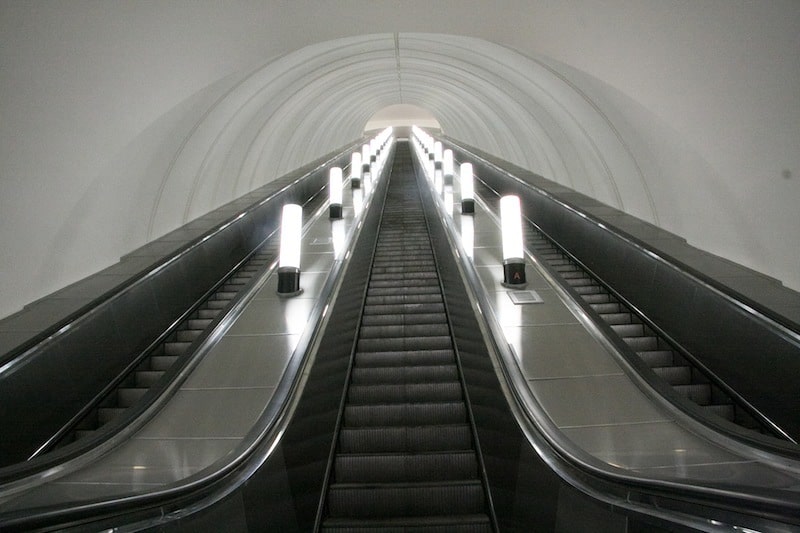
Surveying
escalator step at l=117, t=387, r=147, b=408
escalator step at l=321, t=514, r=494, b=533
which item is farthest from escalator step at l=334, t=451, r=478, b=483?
escalator step at l=117, t=387, r=147, b=408

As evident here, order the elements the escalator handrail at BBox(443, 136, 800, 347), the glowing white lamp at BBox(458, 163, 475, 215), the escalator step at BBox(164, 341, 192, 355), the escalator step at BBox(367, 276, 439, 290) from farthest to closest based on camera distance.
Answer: the glowing white lamp at BBox(458, 163, 475, 215) < the escalator step at BBox(367, 276, 439, 290) < the escalator step at BBox(164, 341, 192, 355) < the escalator handrail at BBox(443, 136, 800, 347)

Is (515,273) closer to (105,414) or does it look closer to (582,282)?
(582,282)

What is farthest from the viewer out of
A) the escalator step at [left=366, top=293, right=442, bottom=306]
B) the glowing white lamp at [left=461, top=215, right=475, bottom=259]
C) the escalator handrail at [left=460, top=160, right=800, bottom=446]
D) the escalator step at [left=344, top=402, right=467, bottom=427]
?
the escalator step at [left=366, top=293, right=442, bottom=306]

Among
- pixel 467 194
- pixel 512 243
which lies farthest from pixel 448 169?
pixel 512 243

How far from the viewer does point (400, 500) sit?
4.45m

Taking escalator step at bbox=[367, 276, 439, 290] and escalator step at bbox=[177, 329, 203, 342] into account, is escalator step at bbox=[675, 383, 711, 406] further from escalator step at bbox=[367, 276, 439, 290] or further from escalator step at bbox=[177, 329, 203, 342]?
escalator step at bbox=[177, 329, 203, 342]

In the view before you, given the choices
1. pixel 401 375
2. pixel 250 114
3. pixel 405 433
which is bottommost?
pixel 405 433

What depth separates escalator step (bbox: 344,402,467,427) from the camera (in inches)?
218

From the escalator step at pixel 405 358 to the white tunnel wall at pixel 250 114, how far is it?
395 cm

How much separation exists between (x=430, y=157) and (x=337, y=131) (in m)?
8.78

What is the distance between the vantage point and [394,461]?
4809mm

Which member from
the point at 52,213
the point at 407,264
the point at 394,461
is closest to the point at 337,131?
the point at 407,264

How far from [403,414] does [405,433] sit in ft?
1.37

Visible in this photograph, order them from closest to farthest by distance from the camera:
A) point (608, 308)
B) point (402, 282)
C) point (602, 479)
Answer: point (602, 479) → point (608, 308) → point (402, 282)
